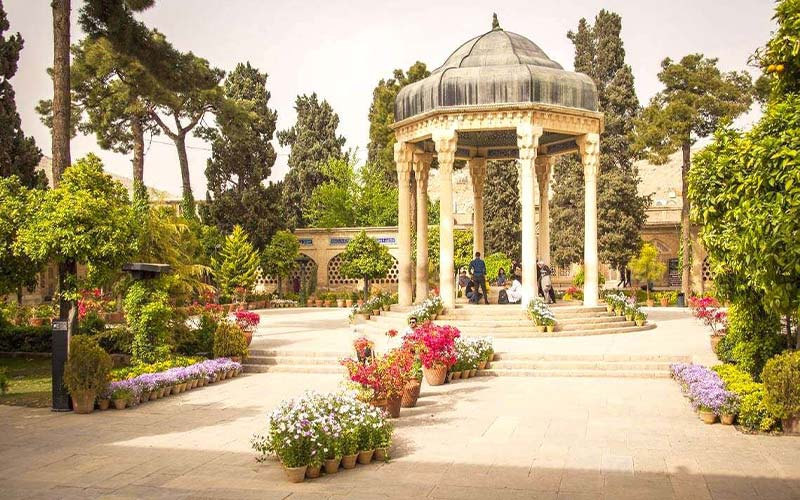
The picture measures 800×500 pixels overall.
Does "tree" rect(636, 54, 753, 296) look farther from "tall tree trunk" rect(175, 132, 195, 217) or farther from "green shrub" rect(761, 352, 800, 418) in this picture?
"green shrub" rect(761, 352, 800, 418)

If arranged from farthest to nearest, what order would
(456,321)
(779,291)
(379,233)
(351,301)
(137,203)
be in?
(379,233), (351,301), (137,203), (456,321), (779,291)

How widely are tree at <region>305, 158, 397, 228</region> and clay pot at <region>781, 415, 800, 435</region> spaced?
134 ft

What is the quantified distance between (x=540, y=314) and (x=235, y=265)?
61.8ft

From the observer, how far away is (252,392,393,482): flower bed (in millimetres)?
8148

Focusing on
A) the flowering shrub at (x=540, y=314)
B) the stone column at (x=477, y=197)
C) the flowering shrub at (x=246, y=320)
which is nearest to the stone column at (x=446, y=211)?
the flowering shrub at (x=540, y=314)

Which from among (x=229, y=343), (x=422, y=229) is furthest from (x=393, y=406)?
(x=422, y=229)

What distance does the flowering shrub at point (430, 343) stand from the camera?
45.5ft

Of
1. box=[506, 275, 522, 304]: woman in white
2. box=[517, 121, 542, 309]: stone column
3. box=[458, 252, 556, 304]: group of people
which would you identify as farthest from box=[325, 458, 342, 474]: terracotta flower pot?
box=[506, 275, 522, 304]: woman in white

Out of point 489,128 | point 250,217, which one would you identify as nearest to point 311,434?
point 489,128

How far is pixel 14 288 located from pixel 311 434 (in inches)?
349

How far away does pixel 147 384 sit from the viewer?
13.2 meters

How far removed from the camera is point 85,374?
12195 mm

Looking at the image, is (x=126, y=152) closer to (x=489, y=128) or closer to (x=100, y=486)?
(x=489, y=128)

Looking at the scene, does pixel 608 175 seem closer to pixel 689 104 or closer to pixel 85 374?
pixel 689 104
